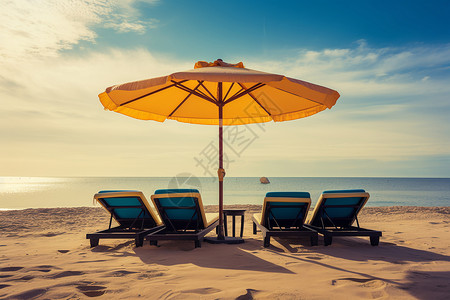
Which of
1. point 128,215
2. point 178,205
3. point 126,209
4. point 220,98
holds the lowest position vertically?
point 128,215

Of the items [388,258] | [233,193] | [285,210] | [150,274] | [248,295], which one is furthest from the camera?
[233,193]

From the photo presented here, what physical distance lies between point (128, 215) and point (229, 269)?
8.59 feet

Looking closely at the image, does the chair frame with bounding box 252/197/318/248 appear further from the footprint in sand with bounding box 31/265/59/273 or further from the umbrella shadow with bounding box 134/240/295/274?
the footprint in sand with bounding box 31/265/59/273

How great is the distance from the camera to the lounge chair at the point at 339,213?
4.99 m

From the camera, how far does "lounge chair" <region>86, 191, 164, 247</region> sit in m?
4.93

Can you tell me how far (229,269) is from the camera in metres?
3.57

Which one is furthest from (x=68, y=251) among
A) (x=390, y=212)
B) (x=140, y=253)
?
(x=390, y=212)

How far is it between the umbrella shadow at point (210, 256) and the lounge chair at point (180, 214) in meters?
0.20

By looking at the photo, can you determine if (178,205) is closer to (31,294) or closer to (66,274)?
(66,274)

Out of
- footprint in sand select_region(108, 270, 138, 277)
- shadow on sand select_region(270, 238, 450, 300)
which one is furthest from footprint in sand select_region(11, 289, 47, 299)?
shadow on sand select_region(270, 238, 450, 300)

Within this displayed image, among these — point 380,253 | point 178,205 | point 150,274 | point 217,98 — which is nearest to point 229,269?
point 150,274

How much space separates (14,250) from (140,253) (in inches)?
83.0

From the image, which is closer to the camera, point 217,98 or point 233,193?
point 217,98

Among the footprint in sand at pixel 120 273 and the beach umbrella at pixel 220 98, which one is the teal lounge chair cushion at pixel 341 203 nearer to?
the beach umbrella at pixel 220 98
